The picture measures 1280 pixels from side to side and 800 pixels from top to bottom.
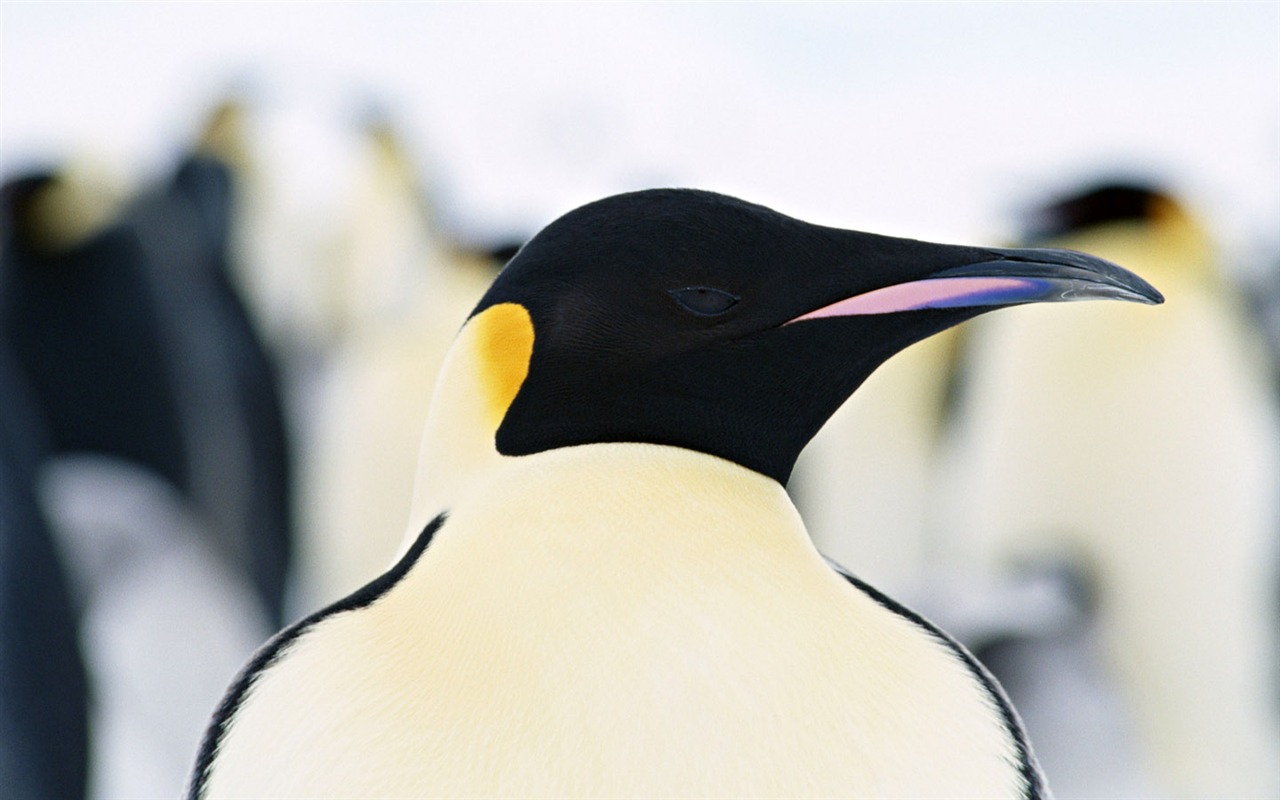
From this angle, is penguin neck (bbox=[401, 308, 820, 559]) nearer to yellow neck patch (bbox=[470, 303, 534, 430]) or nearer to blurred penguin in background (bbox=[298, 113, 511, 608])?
yellow neck patch (bbox=[470, 303, 534, 430])

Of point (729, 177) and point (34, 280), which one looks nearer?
point (34, 280)

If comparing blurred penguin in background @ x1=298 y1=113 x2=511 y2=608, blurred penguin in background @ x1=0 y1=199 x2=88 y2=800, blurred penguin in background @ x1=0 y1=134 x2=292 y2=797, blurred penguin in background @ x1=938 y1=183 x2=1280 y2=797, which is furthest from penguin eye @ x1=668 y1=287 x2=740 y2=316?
blurred penguin in background @ x1=298 y1=113 x2=511 y2=608

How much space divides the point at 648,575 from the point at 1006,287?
0.30 m

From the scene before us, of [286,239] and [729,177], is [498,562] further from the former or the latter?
[729,177]

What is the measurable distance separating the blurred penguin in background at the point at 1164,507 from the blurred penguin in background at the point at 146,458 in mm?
1566

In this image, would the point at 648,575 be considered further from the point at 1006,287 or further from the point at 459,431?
the point at 1006,287

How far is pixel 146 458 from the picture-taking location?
3.48 meters

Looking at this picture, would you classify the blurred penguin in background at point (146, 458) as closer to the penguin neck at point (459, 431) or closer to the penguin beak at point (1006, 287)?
the penguin neck at point (459, 431)

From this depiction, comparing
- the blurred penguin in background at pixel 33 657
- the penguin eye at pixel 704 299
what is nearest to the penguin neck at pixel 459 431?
the penguin eye at pixel 704 299

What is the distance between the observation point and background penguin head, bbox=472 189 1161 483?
3.00ft

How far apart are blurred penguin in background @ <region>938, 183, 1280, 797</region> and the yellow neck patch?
1.72m

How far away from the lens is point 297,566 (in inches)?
160

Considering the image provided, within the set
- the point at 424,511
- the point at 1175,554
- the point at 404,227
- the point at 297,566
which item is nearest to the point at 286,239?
the point at 404,227

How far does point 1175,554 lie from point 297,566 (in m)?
2.52
